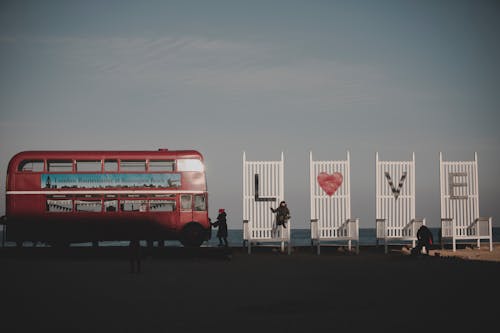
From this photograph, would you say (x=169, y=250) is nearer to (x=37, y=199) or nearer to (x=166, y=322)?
(x=37, y=199)

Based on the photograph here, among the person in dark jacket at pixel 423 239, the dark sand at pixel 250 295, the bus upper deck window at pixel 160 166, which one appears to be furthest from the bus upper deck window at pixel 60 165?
the person in dark jacket at pixel 423 239

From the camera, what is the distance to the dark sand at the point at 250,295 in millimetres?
10695

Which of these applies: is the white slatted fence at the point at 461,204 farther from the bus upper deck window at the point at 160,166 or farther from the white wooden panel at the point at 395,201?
the bus upper deck window at the point at 160,166

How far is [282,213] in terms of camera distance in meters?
25.9

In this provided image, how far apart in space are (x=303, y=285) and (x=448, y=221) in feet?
44.1

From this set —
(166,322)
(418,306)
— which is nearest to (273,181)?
(418,306)

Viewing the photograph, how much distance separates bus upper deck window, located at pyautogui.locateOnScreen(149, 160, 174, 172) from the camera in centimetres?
2733

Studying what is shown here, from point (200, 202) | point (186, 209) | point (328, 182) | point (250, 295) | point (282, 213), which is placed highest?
point (328, 182)

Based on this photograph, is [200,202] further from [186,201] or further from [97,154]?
[97,154]

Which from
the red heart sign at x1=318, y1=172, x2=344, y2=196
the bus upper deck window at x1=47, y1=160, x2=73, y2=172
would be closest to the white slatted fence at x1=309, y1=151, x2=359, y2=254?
the red heart sign at x1=318, y1=172, x2=344, y2=196

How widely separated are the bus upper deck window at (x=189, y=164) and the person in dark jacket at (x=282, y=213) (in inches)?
143

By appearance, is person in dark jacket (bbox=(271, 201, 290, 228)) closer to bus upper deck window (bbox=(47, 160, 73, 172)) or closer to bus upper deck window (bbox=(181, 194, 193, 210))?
bus upper deck window (bbox=(181, 194, 193, 210))

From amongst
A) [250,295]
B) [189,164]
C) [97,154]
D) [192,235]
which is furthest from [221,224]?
[250,295]

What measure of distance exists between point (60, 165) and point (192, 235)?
578 cm
